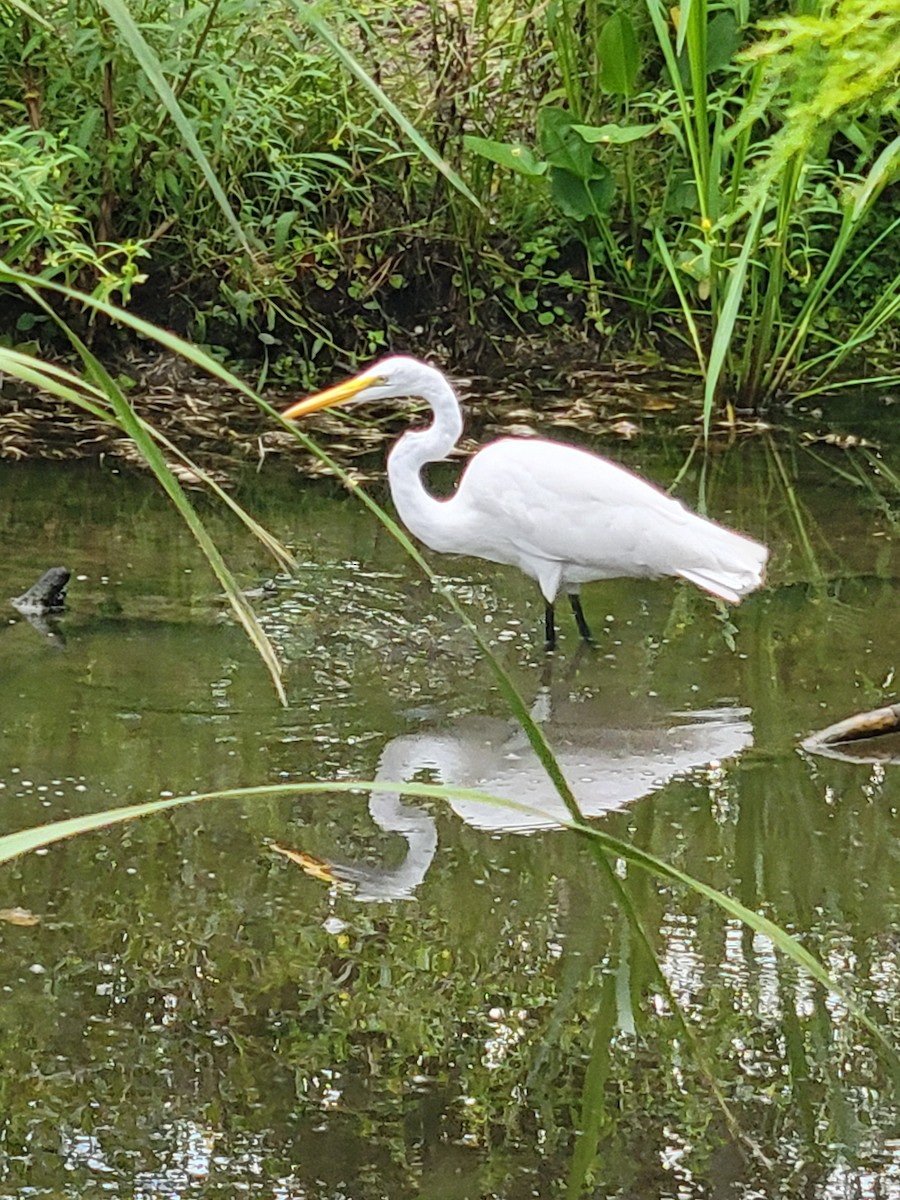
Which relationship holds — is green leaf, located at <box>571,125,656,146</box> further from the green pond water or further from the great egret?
the great egret

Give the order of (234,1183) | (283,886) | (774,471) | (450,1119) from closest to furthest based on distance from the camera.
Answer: (234,1183)
(450,1119)
(283,886)
(774,471)

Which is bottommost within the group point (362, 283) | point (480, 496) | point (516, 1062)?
point (516, 1062)

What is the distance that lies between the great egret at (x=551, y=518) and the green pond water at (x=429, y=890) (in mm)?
180

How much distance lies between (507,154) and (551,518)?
8.06 feet

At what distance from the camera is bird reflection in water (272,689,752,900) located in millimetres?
3609

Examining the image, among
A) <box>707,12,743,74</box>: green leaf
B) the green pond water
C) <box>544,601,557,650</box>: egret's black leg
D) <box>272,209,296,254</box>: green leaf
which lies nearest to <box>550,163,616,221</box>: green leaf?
<box>707,12,743,74</box>: green leaf

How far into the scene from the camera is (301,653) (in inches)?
178

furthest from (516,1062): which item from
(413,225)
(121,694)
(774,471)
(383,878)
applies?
(413,225)

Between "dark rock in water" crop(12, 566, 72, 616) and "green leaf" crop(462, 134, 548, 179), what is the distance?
278 centimetres

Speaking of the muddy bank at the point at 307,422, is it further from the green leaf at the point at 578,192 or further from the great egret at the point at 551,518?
the great egret at the point at 551,518

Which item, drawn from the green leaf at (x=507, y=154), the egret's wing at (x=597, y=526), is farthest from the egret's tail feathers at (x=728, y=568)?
the green leaf at (x=507, y=154)

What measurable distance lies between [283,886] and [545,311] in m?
4.56

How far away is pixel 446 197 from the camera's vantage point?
7023 mm

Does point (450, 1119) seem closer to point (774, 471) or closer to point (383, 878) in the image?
point (383, 878)
